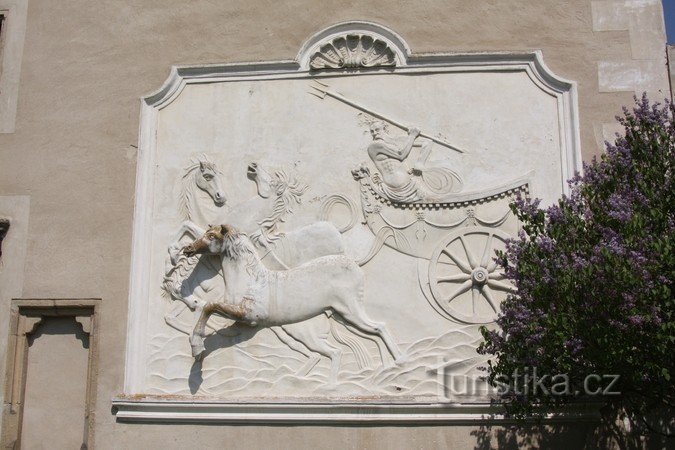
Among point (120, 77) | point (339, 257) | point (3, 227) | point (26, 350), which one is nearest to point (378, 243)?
point (339, 257)

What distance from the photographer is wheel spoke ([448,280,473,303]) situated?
8125mm

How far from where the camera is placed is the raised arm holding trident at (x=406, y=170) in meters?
8.39

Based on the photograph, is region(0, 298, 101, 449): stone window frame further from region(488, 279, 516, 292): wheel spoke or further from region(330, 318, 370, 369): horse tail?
region(488, 279, 516, 292): wheel spoke

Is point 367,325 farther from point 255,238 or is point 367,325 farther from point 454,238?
point 255,238

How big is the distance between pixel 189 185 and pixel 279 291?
141cm

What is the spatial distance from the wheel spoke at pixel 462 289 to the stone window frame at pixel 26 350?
3266 mm

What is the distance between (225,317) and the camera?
8.30 meters

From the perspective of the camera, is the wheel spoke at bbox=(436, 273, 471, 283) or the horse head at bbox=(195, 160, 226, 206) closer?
the wheel spoke at bbox=(436, 273, 471, 283)

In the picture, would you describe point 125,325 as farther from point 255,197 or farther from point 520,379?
point 520,379

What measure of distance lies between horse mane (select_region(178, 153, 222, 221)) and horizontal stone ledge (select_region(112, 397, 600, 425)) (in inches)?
70.5

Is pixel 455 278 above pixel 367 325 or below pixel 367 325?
above

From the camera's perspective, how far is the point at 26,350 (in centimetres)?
861

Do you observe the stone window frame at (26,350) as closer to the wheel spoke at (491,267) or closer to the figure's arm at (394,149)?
the figure's arm at (394,149)

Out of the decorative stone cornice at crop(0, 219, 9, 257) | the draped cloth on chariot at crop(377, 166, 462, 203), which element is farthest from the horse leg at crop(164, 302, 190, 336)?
the draped cloth on chariot at crop(377, 166, 462, 203)
